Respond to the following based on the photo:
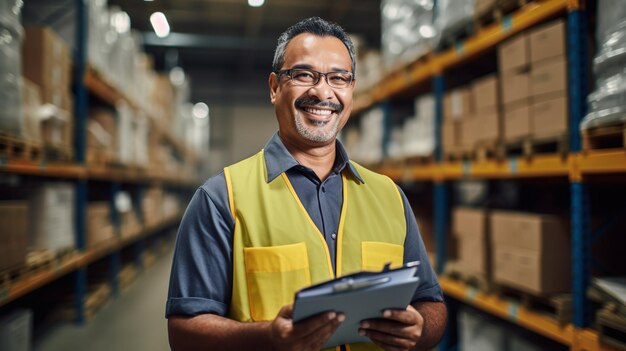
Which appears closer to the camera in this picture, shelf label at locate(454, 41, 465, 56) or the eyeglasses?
the eyeglasses

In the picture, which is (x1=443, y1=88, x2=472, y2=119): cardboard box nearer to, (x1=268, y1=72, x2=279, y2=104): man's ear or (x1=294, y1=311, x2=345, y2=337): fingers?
(x1=268, y1=72, x2=279, y2=104): man's ear

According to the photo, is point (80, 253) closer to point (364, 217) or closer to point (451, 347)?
point (451, 347)

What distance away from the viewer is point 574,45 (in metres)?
2.70

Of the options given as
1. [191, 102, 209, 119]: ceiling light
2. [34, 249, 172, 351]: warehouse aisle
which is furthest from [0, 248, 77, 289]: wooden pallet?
[191, 102, 209, 119]: ceiling light

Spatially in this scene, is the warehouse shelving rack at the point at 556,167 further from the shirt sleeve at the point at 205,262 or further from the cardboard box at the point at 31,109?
the cardboard box at the point at 31,109

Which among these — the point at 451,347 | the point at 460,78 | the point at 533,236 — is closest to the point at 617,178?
the point at 533,236

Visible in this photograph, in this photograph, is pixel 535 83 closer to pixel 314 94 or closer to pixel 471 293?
pixel 471 293

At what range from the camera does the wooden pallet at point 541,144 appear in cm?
Result: 278

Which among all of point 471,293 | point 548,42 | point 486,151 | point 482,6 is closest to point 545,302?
point 471,293

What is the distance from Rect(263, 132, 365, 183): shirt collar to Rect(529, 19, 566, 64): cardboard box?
6.59 feet

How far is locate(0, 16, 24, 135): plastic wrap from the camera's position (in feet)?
9.06

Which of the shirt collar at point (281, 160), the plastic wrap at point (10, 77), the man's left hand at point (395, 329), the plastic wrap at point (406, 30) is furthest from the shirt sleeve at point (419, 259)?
the plastic wrap at point (406, 30)

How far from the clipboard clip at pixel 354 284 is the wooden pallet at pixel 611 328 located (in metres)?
1.91

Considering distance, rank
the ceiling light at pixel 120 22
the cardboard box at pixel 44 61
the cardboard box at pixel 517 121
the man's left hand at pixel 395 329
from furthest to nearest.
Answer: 1. the ceiling light at pixel 120 22
2. the cardboard box at pixel 44 61
3. the cardboard box at pixel 517 121
4. the man's left hand at pixel 395 329
